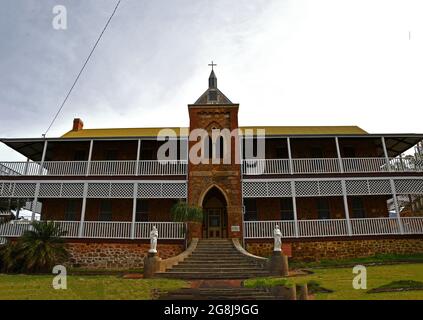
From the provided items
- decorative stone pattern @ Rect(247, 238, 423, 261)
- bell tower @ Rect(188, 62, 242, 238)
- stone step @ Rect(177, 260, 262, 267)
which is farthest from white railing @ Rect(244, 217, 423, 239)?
stone step @ Rect(177, 260, 262, 267)

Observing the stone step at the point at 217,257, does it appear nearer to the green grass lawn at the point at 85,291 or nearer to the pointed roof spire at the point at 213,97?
the green grass lawn at the point at 85,291

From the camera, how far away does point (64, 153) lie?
1933cm

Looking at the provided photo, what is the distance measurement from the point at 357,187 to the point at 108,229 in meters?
13.0

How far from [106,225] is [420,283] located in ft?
43.9

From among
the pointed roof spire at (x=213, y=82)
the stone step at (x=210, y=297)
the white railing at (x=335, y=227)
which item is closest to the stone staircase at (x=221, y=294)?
the stone step at (x=210, y=297)

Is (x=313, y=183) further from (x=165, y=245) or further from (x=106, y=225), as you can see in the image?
(x=106, y=225)

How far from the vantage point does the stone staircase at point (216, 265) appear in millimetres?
11055

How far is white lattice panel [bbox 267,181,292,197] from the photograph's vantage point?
16453 millimetres

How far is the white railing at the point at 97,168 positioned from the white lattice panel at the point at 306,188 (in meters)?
6.05

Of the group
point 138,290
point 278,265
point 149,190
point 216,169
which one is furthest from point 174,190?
point 138,290

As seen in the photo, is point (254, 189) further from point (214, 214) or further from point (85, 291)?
point (85, 291)
